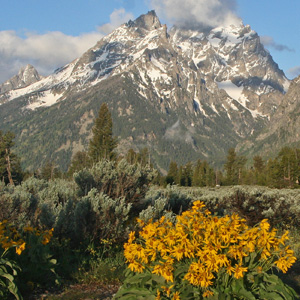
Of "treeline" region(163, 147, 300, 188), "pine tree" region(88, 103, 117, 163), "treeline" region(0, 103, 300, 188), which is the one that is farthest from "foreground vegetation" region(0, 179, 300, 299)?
"treeline" region(163, 147, 300, 188)

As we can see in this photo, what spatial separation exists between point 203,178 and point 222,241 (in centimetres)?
8510

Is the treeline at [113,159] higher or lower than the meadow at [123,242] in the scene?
higher

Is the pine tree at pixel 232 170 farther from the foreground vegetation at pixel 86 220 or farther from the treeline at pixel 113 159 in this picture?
the foreground vegetation at pixel 86 220

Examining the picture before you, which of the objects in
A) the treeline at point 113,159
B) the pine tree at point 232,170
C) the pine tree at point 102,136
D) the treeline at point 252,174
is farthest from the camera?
the pine tree at point 232,170

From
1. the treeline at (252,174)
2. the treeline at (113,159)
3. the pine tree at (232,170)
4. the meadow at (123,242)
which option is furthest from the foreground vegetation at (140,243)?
the pine tree at (232,170)

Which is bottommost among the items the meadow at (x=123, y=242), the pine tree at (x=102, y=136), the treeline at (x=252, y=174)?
the meadow at (x=123, y=242)

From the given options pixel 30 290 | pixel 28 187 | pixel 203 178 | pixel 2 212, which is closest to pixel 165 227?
pixel 30 290

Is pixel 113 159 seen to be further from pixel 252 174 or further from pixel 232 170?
pixel 252 174

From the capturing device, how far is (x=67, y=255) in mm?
6965

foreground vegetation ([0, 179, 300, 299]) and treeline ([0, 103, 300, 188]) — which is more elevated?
treeline ([0, 103, 300, 188])

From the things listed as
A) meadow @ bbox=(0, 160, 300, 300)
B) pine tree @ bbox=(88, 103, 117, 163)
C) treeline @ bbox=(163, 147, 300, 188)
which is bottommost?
meadow @ bbox=(0, 160, 300, 300)

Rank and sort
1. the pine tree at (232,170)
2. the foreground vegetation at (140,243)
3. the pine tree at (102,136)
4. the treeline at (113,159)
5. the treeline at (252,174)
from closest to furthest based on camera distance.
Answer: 1. the foreground vegetation at (140,243)
2. the treeline at (113,159)
3. the pine tree at (102,136)
4. the treeline at (252,174)
5. the pine tree at (232,170)

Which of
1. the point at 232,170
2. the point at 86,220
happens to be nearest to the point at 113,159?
the point at 86,220

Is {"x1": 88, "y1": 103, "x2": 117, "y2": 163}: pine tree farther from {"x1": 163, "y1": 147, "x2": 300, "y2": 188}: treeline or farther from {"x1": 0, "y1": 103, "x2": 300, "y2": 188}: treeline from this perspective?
{"x1": 163, "y1": 147, "x2": 300, "y2": 188}: treeline
